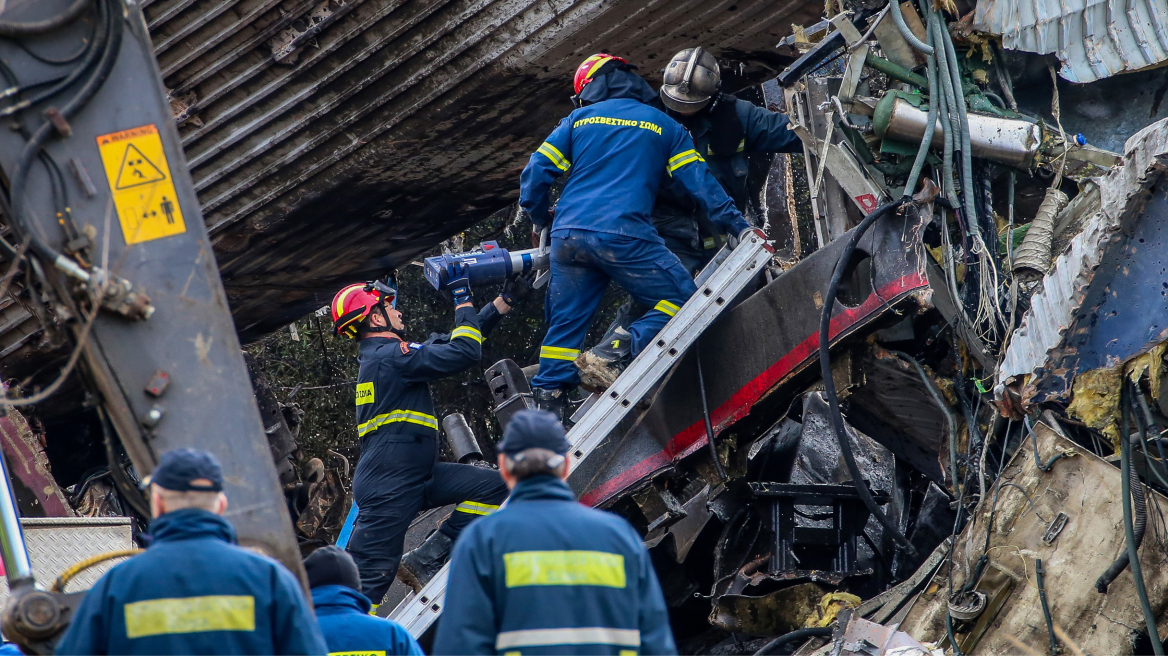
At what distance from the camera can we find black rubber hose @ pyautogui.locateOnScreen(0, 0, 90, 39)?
337 centimetres

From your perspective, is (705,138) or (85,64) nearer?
(85,64)

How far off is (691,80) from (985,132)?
1494mm

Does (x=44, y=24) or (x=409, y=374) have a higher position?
(x=44, y=24)

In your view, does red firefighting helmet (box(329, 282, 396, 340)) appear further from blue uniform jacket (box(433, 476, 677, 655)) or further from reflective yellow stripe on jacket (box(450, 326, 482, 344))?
blue uniform jacket (box(433, 476, 677, 655))

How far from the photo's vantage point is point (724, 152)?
6.21 meters

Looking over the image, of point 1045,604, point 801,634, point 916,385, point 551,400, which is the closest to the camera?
point 1045,604

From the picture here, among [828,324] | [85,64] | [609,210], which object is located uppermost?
[85,64]

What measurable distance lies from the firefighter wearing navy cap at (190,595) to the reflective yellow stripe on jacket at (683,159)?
11.7ft

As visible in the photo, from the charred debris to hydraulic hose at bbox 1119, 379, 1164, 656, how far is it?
247 mm

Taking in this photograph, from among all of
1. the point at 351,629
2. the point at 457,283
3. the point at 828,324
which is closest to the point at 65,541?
the point at 457,283

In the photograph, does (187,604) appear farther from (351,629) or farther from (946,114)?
(946,114)

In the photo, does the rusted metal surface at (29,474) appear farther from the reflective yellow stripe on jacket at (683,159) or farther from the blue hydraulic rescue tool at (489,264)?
the reflective yellow stripe on jacket at (683,159)

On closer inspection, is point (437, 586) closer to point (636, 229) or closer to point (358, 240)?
point (636, 229)

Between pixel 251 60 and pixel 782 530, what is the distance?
3.95 m
